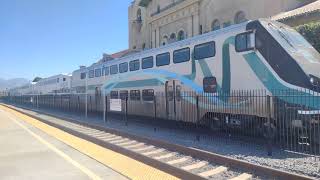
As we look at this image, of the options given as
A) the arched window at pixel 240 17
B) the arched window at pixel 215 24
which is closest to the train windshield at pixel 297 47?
the arched window at pixel 240 17

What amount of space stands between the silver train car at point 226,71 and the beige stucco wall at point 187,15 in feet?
54.7

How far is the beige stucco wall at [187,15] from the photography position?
36875mm

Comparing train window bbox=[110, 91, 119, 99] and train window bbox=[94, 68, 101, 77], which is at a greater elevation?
train window bbox=[94, 68, 101, 77]

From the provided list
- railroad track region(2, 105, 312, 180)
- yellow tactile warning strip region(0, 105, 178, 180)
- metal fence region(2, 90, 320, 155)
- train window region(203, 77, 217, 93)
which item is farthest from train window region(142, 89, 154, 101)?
→ yellow tactile warning strip region(0, 105, 178, 180)

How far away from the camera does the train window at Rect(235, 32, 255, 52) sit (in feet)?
47.4

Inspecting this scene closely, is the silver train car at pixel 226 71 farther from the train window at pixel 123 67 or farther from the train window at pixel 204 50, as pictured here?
the train window at pixel 123 67

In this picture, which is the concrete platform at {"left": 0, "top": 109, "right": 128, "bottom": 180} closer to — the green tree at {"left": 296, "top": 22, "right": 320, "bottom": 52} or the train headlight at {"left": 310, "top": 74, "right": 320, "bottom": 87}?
the train headlight at {"left": 310, "top": 74, "right": 320, "bottom": 87}

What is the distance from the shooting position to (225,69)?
52.5 feet

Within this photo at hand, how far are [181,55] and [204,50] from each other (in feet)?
6.77

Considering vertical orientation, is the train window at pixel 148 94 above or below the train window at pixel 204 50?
below

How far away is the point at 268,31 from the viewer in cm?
1384

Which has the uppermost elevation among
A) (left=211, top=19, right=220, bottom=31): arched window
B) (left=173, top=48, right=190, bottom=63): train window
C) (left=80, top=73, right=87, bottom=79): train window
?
(left=211, top=19, right=220, bottom=31): arched window

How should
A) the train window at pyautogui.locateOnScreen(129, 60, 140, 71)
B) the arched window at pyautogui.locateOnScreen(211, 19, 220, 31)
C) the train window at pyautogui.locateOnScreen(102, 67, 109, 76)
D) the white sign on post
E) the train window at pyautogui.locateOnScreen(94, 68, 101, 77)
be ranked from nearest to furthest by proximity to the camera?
1. the white sign on post
2. the train window at pyautogui.locateOnScreen(129, 60, 140, 71)
3. the train window at pyautogui.locateOnScreen(102, 67, 109, 76)
4. the train window at pyautogui.locateOnScreen(94, 68, 101, 77)
5. the arched window at pyautogui.locateOnScreen(211, 19, 220, 31)

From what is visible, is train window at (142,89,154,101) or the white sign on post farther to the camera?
the white sign on post
